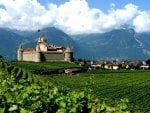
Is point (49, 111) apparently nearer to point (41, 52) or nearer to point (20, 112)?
point (20, 112)

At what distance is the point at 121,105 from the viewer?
13664 mm

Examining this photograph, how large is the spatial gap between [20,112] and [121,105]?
129 inches

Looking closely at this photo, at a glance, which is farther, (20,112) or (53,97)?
(53,97)

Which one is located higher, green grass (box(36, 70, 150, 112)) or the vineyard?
the vineyard

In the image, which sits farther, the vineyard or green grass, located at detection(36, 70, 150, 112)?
green grass, located at detection(36, 70, 150, 112)

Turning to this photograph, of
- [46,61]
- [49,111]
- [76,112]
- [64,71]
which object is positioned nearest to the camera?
[76,112]

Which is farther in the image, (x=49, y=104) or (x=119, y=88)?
(x=119, y=88)

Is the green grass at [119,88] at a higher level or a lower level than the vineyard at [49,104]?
lower

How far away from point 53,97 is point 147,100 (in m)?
A: 34.6

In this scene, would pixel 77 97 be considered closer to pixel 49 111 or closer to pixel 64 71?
pixel 49 111

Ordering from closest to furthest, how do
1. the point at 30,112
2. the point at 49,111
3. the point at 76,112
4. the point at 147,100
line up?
the point at 30,112
the point at 76,112
the point at 49,111
the point at 147,100

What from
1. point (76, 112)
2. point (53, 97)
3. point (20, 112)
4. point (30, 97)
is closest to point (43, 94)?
point (53, 97)

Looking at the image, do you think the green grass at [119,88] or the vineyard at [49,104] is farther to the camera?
the green grass at [119,88]

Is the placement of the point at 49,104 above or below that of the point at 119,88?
above
